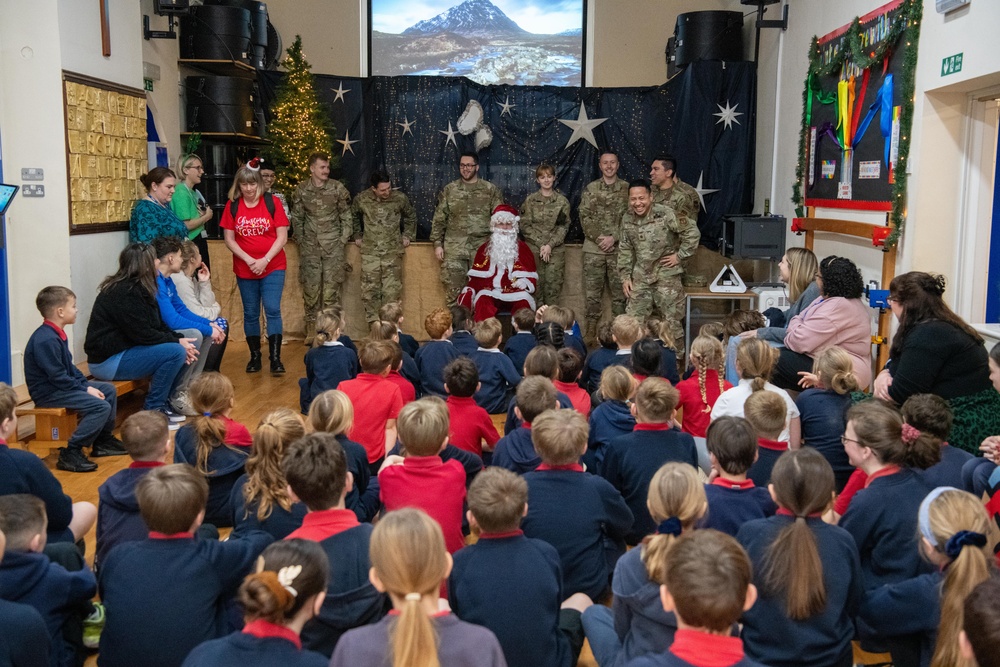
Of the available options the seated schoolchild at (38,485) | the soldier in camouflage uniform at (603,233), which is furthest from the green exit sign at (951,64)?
the seated schoolchild at (38,485)

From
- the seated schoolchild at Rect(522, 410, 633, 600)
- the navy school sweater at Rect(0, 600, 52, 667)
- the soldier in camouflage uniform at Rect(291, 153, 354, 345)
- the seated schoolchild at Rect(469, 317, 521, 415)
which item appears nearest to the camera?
the navy school sweater at Rect(0, 600, 52, 667)

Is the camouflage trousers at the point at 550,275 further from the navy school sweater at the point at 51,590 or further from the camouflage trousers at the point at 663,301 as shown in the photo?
the navy school sweater at the point at 51,590

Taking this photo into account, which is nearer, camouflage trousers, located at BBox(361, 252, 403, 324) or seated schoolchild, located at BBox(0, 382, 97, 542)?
seated schoolchild, located at BBox(0, 382, 97, 542)

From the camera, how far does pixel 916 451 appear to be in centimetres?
276

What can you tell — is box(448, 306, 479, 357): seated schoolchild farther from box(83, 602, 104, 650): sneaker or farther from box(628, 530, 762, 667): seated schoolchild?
box(628, 530, 762, 667): seated schoolchild

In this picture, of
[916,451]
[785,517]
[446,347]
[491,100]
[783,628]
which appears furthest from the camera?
[491,100]

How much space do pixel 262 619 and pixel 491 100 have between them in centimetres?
737

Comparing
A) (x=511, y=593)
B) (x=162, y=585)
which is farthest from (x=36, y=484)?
(x=511, y=593)

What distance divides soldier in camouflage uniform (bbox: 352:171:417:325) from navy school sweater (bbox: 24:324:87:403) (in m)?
3.53

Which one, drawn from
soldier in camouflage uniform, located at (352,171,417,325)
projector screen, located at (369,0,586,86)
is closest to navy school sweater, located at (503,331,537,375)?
soldier in camouflage uniform, located at (352,171,417,325)

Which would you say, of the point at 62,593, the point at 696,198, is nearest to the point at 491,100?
the point at 696,198

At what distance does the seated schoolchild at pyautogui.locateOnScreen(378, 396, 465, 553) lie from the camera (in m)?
2.93

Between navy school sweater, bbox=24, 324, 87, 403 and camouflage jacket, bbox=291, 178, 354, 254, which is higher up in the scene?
camouflage jacket, bbox=291, 178, 354, 254

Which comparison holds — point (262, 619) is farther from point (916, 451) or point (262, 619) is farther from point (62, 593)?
point (916, 451)
